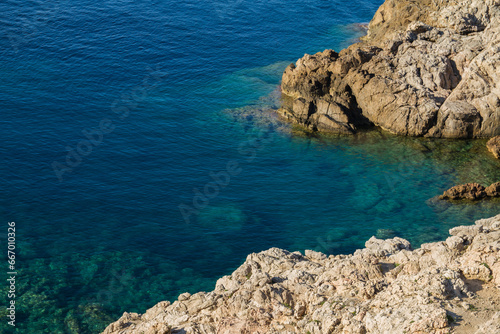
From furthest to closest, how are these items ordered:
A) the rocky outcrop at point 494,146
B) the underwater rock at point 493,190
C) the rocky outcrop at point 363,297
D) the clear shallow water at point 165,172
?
the rocky outcrop at point 494,146
the underwater rock at point 493,190
the clear shallow water at point 165,172
the rocky outcrop at point 363,297

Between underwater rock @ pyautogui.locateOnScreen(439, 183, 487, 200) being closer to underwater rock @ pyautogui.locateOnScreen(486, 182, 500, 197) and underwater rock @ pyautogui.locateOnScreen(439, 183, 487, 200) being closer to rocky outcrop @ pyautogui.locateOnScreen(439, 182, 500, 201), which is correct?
rocky outcrop @ pyautogui.locateOnScreen(439, 182, 500, 201)

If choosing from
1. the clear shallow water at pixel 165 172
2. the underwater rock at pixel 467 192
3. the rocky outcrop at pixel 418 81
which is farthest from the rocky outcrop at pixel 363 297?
the rocky outcrop at pixel 418 81

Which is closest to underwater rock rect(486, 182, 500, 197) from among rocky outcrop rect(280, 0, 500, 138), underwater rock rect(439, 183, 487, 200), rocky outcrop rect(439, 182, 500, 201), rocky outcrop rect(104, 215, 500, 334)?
rocky outcrop rect(439, 182, 500, 201)

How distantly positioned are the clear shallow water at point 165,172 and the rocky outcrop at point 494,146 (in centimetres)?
127

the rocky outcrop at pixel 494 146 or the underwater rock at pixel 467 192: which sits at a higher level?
the rocky outcrop at pixel 494 146

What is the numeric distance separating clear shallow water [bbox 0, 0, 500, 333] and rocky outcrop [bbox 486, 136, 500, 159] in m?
1.27

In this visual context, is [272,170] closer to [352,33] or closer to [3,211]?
[3,211]

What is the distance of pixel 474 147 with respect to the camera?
69125 millimetres

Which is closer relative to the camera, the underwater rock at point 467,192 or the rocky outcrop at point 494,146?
the underwater rock at point 467,192

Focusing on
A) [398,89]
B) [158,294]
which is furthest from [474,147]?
[158,294]

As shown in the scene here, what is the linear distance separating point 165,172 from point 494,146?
42904 mm

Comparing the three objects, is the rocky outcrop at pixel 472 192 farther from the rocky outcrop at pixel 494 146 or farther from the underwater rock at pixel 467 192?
the rocky outcrop at pixel 494 146

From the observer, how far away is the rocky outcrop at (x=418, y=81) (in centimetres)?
7056

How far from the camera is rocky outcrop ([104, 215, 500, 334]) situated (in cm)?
2433
